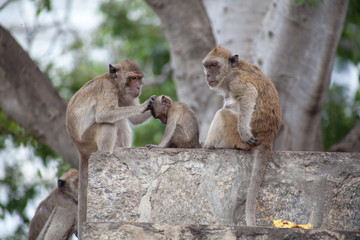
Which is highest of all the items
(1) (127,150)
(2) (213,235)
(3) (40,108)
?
(3) (40,108)

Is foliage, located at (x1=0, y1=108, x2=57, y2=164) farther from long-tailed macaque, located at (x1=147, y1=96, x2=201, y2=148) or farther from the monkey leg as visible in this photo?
the monkey leg

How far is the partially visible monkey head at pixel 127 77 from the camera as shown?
7.44 meters

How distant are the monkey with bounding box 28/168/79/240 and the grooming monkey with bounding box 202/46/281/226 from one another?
3.12 m

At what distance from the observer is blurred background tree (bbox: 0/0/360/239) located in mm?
11672

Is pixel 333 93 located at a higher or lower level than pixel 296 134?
higher

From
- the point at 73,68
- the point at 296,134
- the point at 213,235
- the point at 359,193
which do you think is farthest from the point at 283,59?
the point at 73,68

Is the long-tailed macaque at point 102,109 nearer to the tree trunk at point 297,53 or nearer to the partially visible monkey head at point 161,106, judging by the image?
the partially visible monkey head at point 161,106

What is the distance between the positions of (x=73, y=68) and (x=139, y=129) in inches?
106

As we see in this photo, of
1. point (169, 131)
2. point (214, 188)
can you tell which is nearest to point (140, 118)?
point (169, 131)

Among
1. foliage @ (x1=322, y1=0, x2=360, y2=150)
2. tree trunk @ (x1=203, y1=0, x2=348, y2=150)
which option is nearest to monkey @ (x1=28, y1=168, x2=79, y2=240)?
tree trunk @ (x1=203, y1=0, x2=348, y2=150)

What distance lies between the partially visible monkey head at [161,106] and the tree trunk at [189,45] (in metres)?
3.88

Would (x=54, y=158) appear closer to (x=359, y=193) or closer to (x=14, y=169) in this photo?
(x=14, y=169)

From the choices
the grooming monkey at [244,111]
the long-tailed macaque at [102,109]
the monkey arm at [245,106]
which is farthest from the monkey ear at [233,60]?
the long-tailed macaque at [102,109]

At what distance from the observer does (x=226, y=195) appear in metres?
5.67
